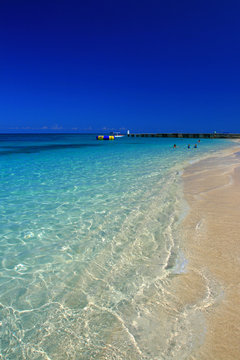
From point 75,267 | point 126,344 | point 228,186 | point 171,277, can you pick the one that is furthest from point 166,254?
point 228,186

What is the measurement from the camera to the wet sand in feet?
7.32

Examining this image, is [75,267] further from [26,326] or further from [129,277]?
[26,326]

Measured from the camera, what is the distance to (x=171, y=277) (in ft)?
10.9

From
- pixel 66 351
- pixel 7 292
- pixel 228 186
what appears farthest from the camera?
pixel 228 186

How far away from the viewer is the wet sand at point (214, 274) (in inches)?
87.9

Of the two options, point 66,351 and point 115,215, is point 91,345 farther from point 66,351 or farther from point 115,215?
point 115,215

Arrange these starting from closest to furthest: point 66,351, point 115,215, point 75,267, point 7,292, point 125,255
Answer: point 66,351 < point 7,292 < point 75,267 < point 125,255 < point 115,215

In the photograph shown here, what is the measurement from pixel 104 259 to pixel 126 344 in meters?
1.81

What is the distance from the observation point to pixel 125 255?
4.11m

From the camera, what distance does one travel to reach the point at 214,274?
3303 mm

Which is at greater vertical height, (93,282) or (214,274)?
(214,274)

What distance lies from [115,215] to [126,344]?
4056 mm

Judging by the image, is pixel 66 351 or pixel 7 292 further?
pixel 7 292

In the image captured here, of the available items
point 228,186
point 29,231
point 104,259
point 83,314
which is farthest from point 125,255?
point 228,186
